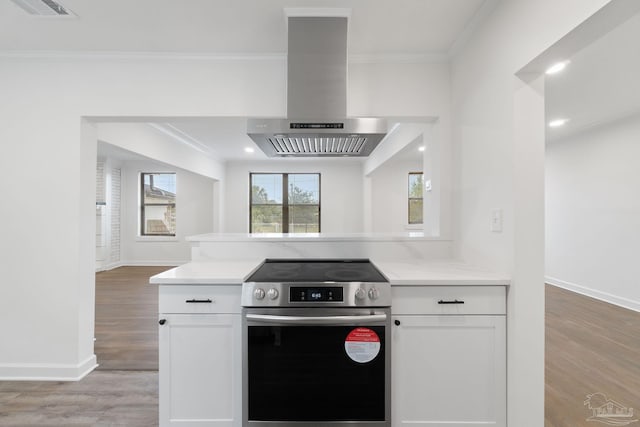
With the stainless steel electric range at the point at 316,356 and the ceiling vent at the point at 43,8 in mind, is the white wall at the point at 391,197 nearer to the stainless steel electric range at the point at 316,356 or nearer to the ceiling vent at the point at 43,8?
the stainless steel electric range at the point at 316,356

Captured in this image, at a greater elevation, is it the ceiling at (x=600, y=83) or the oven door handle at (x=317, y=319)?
the ceiling at (x=600, y=83)

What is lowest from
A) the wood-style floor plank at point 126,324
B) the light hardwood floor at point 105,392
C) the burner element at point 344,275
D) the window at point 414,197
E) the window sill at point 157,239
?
the light hardwood floor at point 105,392

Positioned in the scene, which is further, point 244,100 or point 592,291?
point 592,291

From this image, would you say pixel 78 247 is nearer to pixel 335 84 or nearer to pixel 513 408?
pixel 335 84

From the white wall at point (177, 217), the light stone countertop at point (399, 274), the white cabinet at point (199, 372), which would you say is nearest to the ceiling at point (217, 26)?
the light stone countertop at point (399, 274)

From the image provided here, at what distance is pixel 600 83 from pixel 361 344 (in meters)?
3.29

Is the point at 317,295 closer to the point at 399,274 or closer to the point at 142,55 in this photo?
the point at 399,274

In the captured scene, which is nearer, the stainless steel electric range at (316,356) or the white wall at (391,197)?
the stainless steel electric range at (316,356)

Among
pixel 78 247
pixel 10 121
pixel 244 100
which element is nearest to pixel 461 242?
pixel 244 100

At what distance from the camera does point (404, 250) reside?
2445mm

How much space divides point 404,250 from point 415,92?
1236 mm

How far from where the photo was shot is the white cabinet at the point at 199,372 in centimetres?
167

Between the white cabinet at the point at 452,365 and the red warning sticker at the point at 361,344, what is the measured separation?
0.13 meters

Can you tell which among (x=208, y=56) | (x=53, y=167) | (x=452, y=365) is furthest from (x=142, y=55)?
(x=452, y=365)
